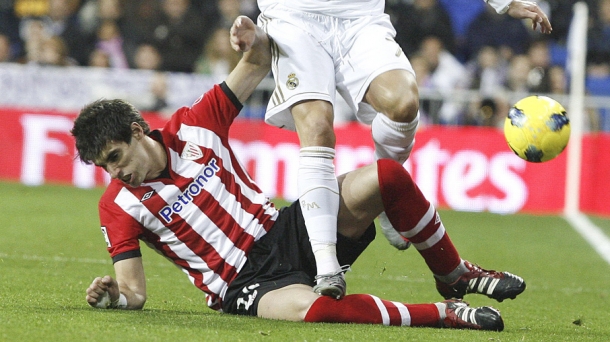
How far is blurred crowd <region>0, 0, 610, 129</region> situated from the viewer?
1268 centimetres

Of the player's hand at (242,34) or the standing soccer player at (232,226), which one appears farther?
the player's hand at (242,34)

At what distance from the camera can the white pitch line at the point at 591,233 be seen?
8.70 metres

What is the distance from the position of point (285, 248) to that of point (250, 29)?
1.04m

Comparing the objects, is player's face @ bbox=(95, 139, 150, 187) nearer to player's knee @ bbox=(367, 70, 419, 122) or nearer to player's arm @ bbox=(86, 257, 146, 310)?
player's arm @ bbox=(86, 257, 146, 310)

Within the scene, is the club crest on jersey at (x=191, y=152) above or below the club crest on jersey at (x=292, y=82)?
below

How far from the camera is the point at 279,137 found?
12.0 meters

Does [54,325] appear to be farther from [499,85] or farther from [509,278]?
[499,85]

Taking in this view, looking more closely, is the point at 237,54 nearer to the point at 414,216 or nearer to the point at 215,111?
the point at 215,111

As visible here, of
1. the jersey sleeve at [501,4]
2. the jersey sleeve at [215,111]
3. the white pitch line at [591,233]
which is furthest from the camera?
the white pitch line at [591,233]

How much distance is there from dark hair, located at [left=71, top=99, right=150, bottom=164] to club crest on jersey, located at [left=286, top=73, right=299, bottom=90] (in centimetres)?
80

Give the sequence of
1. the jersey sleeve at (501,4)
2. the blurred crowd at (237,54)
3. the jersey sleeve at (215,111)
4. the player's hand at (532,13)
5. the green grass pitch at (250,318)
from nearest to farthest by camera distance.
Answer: the green grass pitch at (250,318), the jersey sleeve at (215,111), the player's hand at (532,13), the jersey sleeve at (501,4), the blurred crowd at (237,54)

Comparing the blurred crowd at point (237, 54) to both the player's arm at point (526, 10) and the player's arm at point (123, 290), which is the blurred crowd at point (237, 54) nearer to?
the player's arm at point (526, 10)

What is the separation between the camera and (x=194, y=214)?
14.8 feet

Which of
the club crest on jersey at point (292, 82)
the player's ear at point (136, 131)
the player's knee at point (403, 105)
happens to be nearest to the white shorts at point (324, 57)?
the club crest on jersey at point (292, 82)
